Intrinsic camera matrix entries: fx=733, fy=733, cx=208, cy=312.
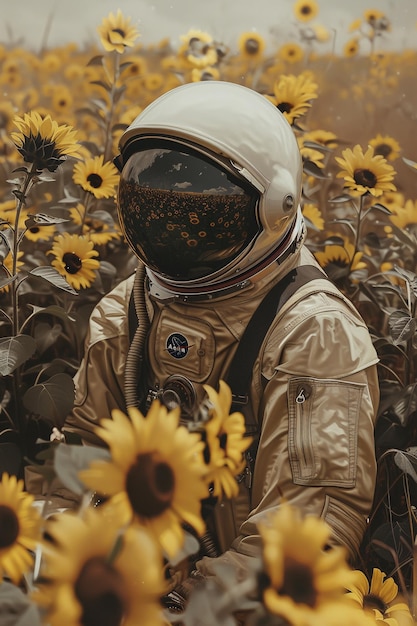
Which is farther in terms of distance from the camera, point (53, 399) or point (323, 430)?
point (53, 399)

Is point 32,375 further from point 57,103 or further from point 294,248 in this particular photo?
point 57,103

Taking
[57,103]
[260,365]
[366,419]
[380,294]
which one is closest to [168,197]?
[260,365]

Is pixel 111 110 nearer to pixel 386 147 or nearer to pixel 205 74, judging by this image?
pixel 205 74

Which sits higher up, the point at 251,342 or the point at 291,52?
the point at 291,52

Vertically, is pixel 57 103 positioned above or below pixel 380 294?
above

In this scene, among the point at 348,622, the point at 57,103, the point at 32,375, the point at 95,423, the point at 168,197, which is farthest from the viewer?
the point at 57,103

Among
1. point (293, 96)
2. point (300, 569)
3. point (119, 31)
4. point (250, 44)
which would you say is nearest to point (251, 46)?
point (250, 44)

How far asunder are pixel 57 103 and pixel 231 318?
1455 millimetres

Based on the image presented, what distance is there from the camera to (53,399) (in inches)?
42.5

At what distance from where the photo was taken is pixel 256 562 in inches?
15.4

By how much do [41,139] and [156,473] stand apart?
696 millimetres

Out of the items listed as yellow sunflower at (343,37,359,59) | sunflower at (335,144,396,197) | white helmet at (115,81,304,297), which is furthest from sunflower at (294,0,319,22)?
white helmet at (115,81,304,297)

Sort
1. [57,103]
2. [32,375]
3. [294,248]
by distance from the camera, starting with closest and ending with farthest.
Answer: [294,248] → [32,375] → [57,103]

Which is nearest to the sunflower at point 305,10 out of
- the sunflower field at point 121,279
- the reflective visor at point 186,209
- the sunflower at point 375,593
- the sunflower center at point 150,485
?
the sunflower field at point 121,279
